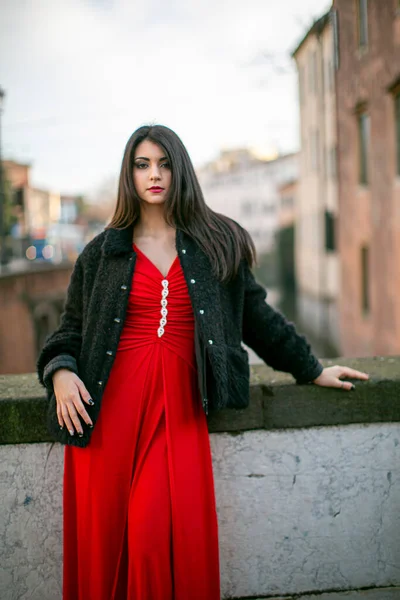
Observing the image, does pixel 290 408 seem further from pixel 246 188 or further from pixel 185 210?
pixel 246 188

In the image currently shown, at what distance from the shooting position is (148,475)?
7.86 ft

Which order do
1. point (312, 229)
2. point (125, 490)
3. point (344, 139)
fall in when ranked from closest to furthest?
point (125, 490) < point (344, 139) < point (312, 229)

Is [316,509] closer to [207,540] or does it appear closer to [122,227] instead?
[207,540]

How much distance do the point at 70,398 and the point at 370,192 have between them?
1305 cm

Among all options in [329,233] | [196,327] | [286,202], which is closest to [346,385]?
[196,327]

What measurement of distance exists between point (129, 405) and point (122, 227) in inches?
28.8

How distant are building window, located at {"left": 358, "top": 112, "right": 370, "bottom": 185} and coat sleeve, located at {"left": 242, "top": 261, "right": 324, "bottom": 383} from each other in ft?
42.3

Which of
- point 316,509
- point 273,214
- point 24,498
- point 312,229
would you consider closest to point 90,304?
point 24,498

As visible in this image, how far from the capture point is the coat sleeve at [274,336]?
2.73 meters

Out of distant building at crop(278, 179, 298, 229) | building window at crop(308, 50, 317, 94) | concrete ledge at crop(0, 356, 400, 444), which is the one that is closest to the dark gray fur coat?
concrete ledge at crop(0, 356, 400, 444)

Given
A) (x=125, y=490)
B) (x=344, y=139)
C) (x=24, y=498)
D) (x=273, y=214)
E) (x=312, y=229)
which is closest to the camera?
(x=125, y=490)

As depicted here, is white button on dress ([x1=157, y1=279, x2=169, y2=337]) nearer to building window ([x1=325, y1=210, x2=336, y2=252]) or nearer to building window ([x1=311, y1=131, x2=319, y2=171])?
building window ([x1=325, y1=210, x2=336, y2=252])

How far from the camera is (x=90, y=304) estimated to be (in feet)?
8.41

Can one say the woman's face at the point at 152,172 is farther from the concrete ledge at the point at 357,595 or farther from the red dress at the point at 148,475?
the concrete ledge at the point at 357,595
